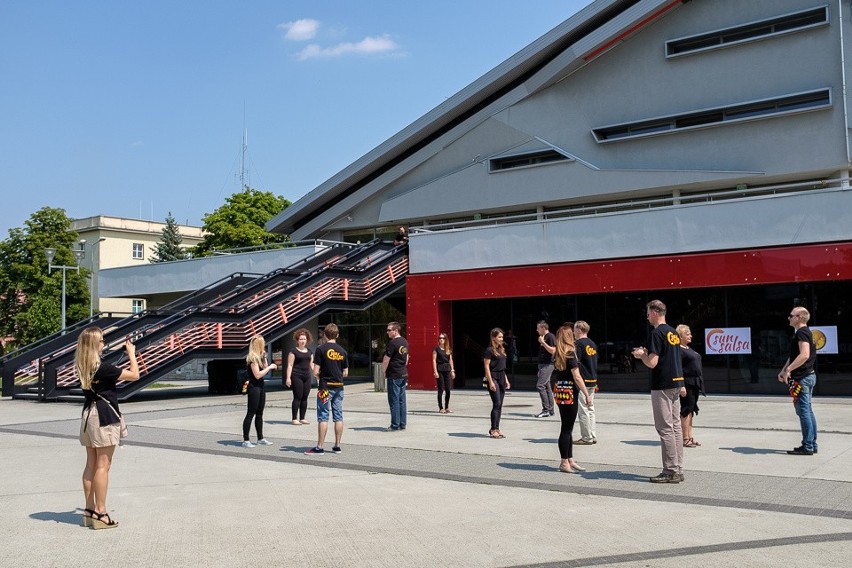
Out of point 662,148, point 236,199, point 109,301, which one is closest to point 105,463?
point 662,148

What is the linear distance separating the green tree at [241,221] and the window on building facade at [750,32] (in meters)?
35.5

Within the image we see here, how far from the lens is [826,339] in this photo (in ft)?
64.7

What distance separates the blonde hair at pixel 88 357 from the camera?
7250mm

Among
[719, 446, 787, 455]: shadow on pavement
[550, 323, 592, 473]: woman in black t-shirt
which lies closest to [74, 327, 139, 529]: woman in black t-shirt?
[550, 323, 592, 473]: woman in black t-shirt

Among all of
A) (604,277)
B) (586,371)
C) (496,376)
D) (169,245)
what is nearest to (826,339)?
(604,277)

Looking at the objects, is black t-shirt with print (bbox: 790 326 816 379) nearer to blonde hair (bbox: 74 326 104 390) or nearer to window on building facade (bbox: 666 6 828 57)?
blonde hair (bbox: 74 326 104 390)

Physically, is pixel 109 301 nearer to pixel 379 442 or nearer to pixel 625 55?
pixel 625 55

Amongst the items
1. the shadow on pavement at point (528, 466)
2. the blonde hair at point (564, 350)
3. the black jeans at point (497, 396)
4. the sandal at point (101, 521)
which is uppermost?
the blonde hair at point (564, 350)

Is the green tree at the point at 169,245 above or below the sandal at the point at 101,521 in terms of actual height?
above

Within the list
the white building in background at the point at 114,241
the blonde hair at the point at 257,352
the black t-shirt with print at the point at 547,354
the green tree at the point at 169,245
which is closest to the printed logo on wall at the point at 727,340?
the black t-shirt with print at the point at 547,354

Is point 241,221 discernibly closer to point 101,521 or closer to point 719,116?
point 719,116

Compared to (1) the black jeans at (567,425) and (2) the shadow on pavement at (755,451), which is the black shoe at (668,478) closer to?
(1) the black jeans at (567,425)

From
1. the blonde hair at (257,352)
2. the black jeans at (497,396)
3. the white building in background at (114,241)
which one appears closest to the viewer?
the blonde hair at (257,352)

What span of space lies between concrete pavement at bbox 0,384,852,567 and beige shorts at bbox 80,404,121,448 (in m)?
0.78
